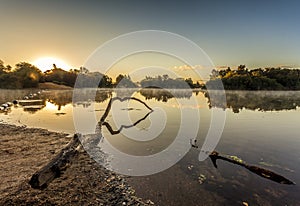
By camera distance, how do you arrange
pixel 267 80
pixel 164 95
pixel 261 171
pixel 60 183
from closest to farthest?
pixel 60 183 → pixel 261 171 → pixel 164 95 → pixel 267 80

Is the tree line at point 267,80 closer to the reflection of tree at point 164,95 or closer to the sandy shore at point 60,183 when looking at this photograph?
the reflection of tree at point 164,95

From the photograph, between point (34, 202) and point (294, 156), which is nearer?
point (34, 202)

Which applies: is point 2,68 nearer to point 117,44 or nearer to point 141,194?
point 117,44

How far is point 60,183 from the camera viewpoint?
7.43 metres

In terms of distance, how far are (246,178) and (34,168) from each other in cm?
923

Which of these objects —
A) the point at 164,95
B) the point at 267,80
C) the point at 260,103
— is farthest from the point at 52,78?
the point at 267,80

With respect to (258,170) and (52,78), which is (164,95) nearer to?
(258,170)

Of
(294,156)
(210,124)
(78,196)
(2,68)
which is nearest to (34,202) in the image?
(78,196)

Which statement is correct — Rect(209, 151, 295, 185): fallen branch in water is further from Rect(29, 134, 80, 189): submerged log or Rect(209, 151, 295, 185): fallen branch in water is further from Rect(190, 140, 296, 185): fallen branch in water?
Rect(29, 134, 80, 189): submerged log

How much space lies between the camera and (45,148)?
38.3ft

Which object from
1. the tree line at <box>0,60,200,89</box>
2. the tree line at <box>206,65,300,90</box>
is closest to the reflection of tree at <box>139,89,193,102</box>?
the tree line at <box>0,60,200,89</box>

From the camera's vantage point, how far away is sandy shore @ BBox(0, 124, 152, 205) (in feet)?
21.0

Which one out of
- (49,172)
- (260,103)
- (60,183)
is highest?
(260,103)

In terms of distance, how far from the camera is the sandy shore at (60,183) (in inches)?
252
